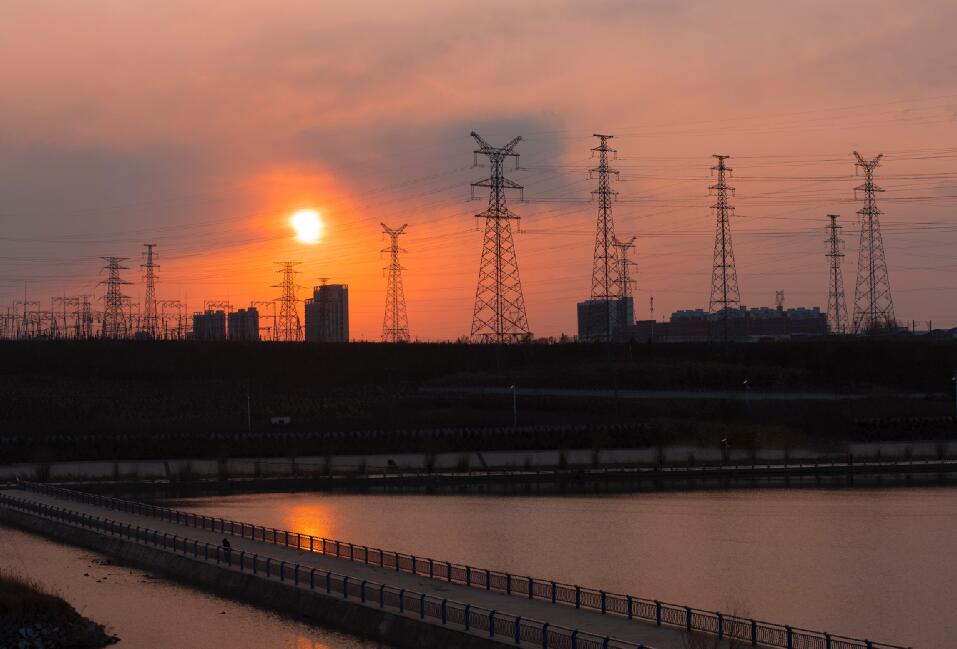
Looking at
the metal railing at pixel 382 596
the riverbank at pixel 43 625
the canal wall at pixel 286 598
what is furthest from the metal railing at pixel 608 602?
the riverbank at pixel 43 625

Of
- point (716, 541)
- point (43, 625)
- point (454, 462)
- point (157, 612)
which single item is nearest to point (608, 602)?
point (157, 612)

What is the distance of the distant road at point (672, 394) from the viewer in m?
93.4

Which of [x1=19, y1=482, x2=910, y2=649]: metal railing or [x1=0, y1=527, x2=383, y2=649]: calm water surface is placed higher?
[x1=19, y1=482, x2=910, y2=649]: metal railing

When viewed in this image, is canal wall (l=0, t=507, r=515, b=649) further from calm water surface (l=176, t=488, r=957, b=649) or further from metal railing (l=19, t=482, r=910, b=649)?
calm water surface (l=176, t=488, r=957, b=649)

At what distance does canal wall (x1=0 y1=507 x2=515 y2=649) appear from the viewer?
2753 centimetres

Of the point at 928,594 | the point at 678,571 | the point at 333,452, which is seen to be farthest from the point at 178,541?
the point at 333,452

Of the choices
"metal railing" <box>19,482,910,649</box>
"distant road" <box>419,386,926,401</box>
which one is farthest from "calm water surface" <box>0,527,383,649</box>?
"distant road" <box>419,386,926,401</box>

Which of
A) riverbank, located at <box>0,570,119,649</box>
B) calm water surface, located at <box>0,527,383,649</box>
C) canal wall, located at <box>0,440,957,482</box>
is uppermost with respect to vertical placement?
canal wall, located at <box>0,440,957,482</box>

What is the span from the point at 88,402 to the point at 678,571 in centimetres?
6760

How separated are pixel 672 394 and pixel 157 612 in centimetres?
6575

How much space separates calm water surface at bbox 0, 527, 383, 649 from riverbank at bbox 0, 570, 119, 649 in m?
0.86

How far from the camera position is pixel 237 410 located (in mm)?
97688

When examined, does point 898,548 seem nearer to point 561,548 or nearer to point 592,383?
point 561,548

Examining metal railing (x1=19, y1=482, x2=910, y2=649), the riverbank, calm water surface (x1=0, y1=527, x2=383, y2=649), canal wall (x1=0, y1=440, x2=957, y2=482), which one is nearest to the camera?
metal railing (x1=19, y1=482, x2=910, y2=649)
